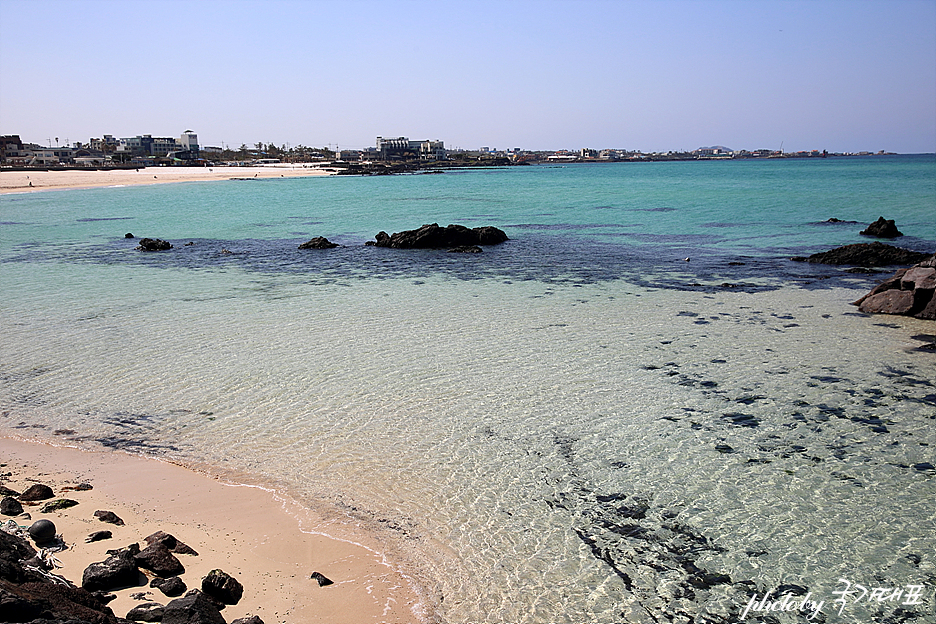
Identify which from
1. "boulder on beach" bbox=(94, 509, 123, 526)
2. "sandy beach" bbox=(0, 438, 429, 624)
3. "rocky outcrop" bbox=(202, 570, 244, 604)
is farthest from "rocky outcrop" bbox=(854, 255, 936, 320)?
"boulder on beach" bbox=(94, 509, 123, 526)

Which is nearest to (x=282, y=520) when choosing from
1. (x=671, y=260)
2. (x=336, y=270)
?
(x=336, y=270)

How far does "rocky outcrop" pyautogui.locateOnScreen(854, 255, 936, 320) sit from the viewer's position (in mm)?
15031

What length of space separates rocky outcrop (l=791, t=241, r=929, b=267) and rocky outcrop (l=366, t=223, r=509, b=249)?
1301 centimetres

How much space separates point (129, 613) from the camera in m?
4.79

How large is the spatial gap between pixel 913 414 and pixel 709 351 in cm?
364

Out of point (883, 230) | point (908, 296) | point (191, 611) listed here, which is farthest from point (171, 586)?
point (883, 230)

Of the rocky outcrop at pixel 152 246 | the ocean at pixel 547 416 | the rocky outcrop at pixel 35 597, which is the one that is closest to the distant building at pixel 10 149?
the rocky outcrop at pixel 152 246

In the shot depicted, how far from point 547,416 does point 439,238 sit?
66.2 feet

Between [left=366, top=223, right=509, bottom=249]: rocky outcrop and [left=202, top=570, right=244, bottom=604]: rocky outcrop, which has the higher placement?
[left=366, top=223, right=509, bottom=249]: rocky outcrop

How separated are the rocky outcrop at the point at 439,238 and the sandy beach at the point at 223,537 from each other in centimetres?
2116

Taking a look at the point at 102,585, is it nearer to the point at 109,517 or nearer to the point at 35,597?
the point at 35,597

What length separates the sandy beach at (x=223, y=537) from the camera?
17.4 feet

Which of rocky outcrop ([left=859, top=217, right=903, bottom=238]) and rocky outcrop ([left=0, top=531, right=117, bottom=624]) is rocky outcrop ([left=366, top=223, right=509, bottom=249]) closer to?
rocky outcrop ([left=859, top=217, right=903, bottom=238])

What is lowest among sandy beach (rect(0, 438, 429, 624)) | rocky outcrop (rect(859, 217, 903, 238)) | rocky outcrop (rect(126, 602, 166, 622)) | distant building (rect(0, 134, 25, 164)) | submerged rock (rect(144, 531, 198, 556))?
sandy beach (rect(0, 438, 429, 624))
